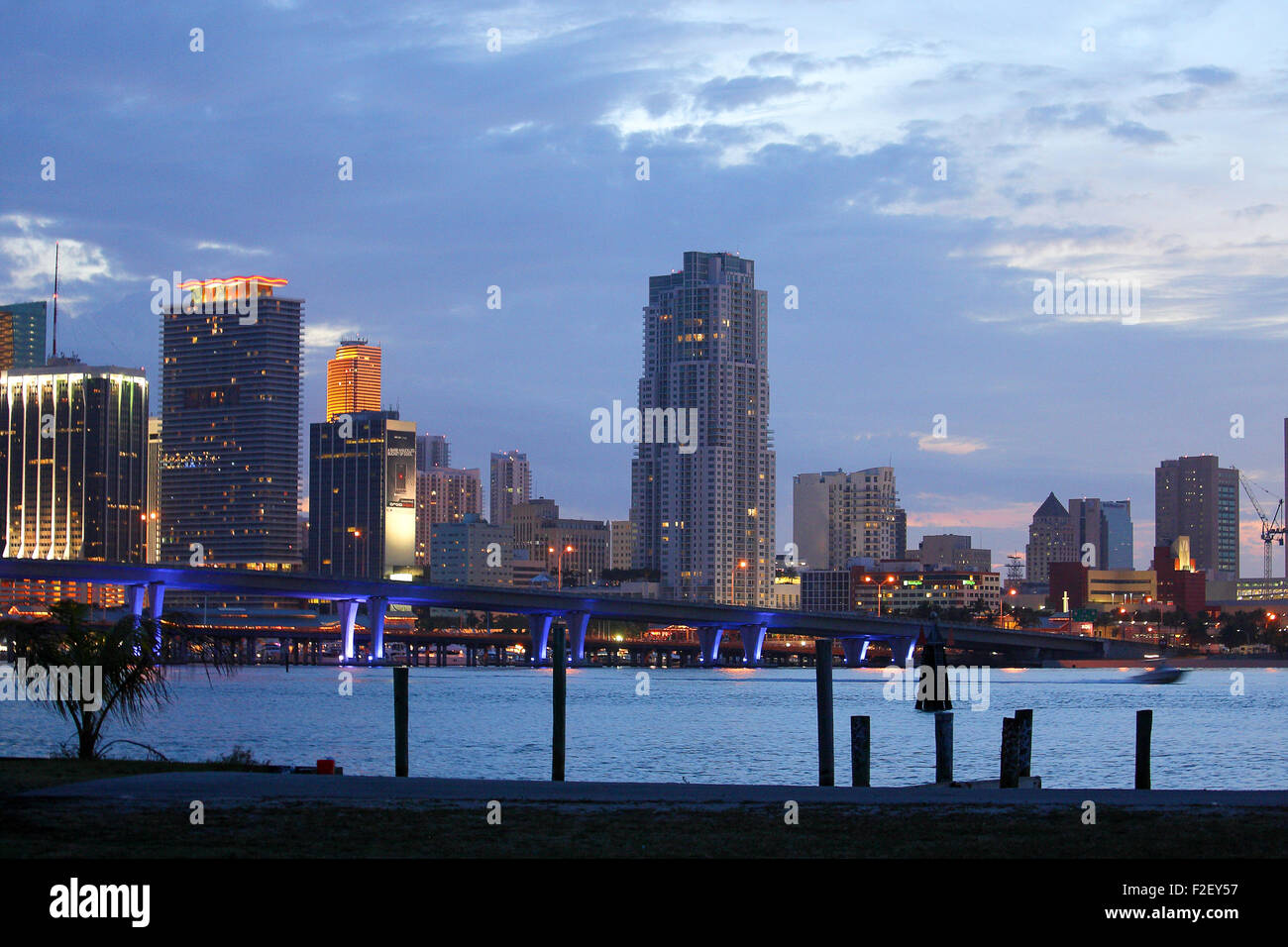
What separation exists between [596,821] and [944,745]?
1617 cm

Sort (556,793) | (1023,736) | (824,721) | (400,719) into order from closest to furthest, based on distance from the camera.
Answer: (556,793), (1023,736), (824,721), (400,719)

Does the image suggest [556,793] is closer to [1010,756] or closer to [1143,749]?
[1010,756]

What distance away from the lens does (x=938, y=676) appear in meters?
44.8

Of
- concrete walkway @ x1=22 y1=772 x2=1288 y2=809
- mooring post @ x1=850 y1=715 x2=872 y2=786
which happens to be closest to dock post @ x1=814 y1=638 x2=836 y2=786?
mooring post @ x1=850 y1=715 x2=872 y2=786

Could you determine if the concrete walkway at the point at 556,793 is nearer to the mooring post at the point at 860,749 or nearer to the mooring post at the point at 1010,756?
the mooring post at the point at 1010,756

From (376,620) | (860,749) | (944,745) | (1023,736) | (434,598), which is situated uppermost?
(1023,736)

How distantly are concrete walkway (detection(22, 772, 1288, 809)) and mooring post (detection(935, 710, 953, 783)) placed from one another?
8.42 meters

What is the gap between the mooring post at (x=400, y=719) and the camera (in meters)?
35.5

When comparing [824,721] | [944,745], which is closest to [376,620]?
[824,721]

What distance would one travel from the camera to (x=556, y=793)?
24281 millimetres

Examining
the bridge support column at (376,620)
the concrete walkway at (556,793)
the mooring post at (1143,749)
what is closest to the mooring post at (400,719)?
the concrete walkway at (556,793)

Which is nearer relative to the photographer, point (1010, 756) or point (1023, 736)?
point (1010, 756)
